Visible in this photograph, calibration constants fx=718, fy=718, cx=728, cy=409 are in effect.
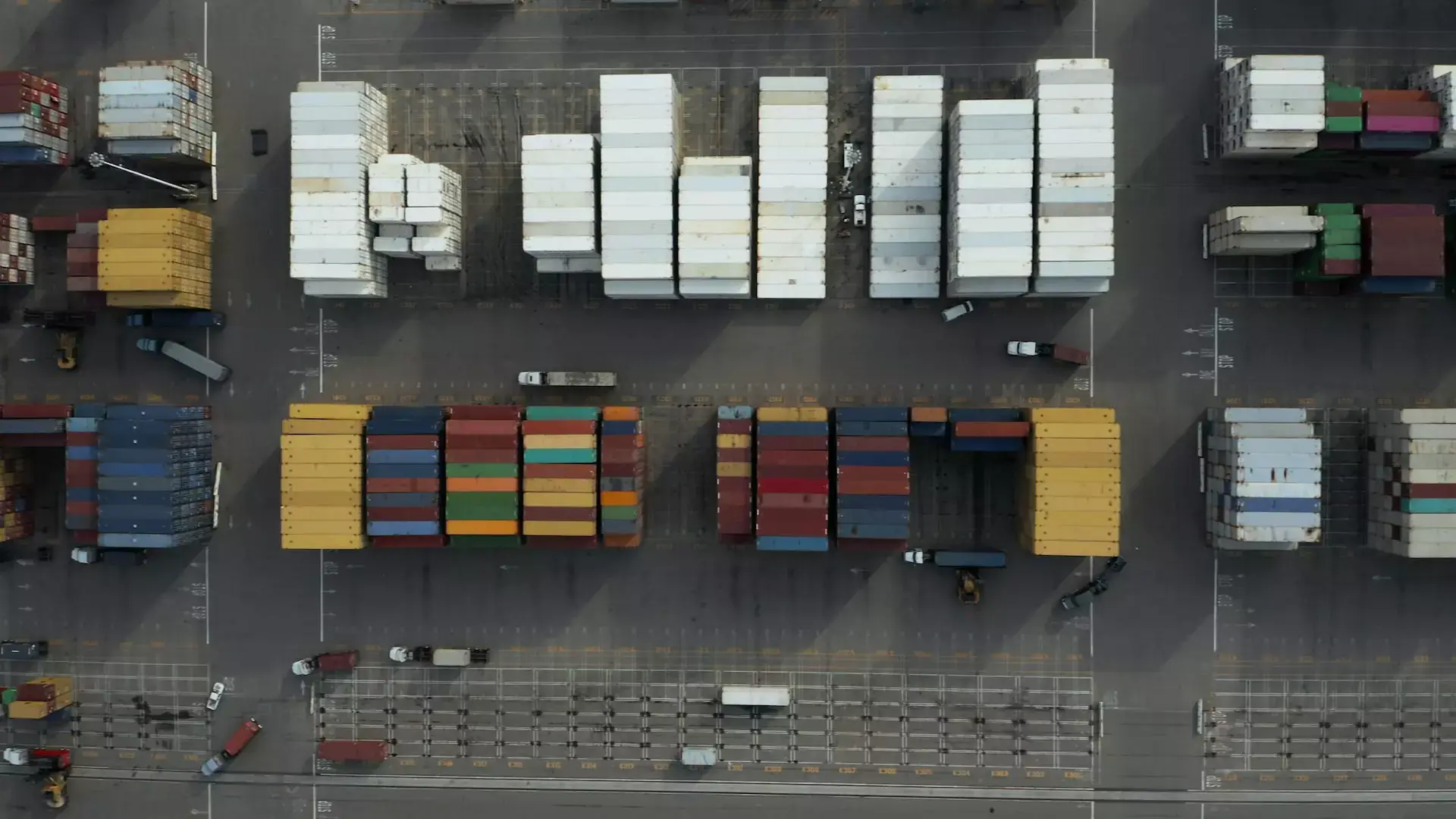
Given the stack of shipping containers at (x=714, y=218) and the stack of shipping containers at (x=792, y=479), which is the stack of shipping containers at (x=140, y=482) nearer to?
the stack of shipping containers at (x=714, y=218)

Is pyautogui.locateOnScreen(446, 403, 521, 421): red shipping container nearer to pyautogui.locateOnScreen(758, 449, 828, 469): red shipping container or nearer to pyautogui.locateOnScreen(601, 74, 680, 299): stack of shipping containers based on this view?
pyautogui.locateOnScreen(601, 74, 680, 299): stack of shipping containers

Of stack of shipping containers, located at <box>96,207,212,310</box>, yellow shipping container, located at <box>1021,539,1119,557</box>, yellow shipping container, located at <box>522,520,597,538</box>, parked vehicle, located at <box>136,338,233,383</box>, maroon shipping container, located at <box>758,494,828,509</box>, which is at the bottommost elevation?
yellow shipping container, located at <box>1021,539,1119,557</box>

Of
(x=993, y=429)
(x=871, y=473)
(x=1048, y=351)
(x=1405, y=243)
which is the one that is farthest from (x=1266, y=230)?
(x=871, y=473)

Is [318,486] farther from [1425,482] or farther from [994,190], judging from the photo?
[1425,482]

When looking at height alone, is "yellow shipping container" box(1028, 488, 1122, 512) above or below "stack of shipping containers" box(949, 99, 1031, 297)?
below

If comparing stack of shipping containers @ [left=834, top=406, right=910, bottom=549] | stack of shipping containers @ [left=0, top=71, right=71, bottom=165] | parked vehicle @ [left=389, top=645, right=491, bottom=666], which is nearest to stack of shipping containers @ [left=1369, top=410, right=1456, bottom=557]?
stack of shipping containers @ [left=834, top=406, right=910, bottom=549]

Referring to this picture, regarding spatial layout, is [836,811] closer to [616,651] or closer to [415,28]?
[616,651]
